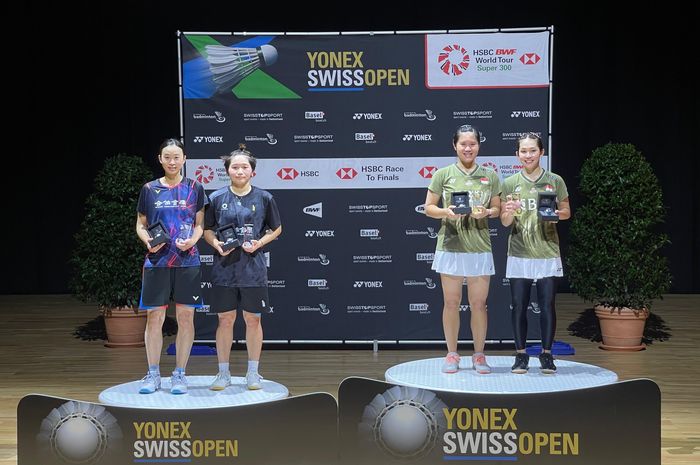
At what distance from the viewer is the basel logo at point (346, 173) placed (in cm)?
710

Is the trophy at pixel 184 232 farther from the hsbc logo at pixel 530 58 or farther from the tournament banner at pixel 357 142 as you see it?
the hsbc logo at pixel 530 58

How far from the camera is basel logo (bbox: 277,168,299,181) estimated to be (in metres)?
7.09

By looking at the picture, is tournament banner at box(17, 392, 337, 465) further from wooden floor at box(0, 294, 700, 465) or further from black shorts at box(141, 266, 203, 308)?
black shorts at box(141, 266, 203, 308)

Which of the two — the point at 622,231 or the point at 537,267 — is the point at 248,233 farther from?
the point at 622,231

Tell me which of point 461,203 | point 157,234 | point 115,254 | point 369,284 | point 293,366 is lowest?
point 293,366

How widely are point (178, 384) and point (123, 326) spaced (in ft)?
9.02

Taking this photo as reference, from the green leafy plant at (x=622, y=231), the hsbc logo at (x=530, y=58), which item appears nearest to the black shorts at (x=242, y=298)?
the hsbc logo at (x=530, y=58)

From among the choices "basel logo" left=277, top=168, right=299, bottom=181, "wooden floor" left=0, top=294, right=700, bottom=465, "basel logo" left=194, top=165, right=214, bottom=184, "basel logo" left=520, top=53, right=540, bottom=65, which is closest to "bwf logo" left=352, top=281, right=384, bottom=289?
"wooden floor" left=0, top=294, right=700, bottom=465

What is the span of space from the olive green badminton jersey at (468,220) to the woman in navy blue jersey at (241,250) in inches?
40.9

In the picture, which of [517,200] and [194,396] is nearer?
[194,396]

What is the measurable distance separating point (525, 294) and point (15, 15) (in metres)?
7.41

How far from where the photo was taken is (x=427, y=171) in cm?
705

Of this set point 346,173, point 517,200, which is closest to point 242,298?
point 517,200

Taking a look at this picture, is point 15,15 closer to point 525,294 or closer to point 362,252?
point 362,252
